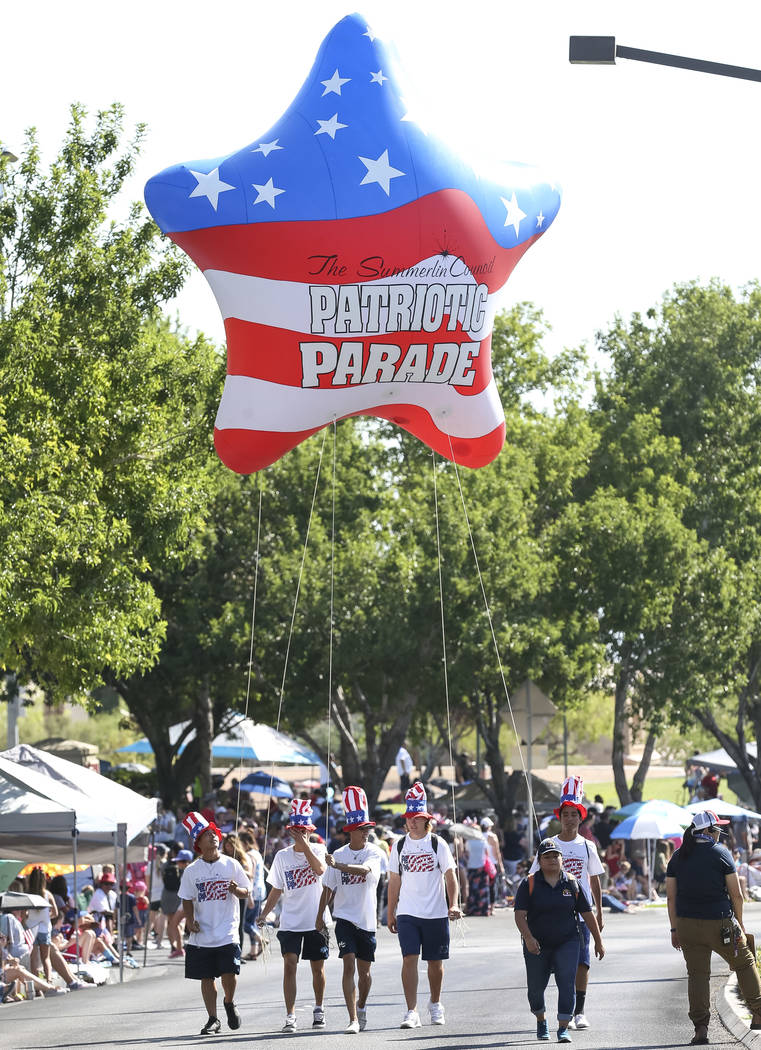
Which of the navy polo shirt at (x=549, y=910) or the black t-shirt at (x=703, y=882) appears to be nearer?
the black t-shirt at (x=703, y=882)

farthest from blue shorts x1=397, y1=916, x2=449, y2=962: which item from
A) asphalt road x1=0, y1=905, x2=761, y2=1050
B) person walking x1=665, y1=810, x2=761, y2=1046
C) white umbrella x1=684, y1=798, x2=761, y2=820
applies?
white umbrella x1=684, y1=798, x2=761, y2=820

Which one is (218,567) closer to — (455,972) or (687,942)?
(455,972)

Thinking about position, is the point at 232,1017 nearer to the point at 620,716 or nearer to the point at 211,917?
the point at 211,917

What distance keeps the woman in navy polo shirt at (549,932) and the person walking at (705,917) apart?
29.8 inches

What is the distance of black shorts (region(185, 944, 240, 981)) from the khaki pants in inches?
143

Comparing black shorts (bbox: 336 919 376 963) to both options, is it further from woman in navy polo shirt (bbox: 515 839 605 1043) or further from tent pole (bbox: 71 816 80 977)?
tent pole (bbox: 71 816 80 977)

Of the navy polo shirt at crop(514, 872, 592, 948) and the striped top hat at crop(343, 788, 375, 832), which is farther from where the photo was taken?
the striped top hat at crop(343, 788, 375, 832)

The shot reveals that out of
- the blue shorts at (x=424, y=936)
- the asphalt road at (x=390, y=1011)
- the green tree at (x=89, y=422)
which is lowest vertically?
the asphalt road at (x=390, y=1011)

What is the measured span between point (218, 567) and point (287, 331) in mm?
21989

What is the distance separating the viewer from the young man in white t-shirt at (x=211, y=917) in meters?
12.8

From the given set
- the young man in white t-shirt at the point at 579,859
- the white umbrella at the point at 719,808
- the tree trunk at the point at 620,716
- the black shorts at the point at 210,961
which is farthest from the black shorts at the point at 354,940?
the tree trunk at the point at 620,716

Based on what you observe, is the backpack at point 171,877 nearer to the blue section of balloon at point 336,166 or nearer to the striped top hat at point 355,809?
the striped top hat at point 355,809

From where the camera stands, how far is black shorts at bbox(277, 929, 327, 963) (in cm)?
1327

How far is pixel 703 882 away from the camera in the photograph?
445 inches
